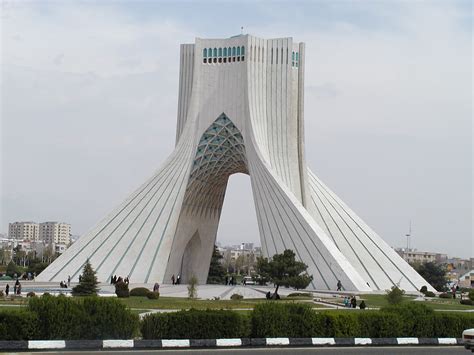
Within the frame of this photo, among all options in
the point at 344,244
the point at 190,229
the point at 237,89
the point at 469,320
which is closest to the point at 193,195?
the point at 190,229

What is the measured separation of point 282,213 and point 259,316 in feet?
68.9

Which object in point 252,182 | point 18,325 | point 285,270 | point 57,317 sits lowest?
point 18,325

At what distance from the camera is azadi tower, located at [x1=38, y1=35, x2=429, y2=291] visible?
122ft

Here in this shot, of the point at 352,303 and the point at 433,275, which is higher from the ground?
the point at 433,275

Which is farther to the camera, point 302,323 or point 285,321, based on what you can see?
point 302,323

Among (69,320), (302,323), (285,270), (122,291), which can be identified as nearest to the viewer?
(69,320)

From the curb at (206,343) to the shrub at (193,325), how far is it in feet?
0.67

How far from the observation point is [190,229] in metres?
45.9

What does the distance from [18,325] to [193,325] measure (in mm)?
3236

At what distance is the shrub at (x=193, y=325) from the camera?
1592 cm

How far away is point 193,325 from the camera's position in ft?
52.7

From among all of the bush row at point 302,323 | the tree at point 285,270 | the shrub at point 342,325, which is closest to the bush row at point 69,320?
the bush row at point 302,323

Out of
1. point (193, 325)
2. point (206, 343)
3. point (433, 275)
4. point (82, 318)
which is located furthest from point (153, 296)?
point (433, 275)

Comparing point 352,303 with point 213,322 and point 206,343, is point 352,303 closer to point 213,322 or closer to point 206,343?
point 213,322
